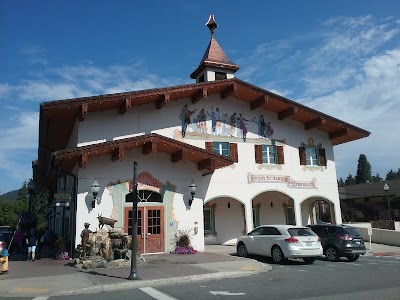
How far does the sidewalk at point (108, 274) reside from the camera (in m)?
9.67

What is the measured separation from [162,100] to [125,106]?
206cm

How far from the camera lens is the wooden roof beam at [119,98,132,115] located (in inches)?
712

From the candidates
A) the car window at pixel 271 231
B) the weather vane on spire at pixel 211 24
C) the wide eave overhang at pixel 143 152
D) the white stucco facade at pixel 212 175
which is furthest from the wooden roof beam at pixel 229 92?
the weather vane on spire at pixel 211 24

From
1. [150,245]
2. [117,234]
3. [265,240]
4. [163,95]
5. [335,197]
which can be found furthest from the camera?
[335,197]

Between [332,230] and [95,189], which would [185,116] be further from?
[332,230]

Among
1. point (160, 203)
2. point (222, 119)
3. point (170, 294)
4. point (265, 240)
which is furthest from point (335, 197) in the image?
point (170, 294)

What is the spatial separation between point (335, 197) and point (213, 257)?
11.6 meters

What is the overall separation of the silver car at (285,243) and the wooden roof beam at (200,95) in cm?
790

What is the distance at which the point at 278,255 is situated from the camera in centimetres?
1472

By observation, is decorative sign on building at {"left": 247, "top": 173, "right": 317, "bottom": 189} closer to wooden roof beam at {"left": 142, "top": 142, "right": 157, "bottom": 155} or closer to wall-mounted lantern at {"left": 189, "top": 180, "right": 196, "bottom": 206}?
wall-mounted lantern at {"left": 189, "top": 180, "right": 196, "bottom": 206}

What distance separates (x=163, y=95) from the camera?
1923 centimetres

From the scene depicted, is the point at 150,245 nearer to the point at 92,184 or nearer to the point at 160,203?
the point at 160,203

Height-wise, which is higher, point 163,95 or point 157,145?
point 163,95

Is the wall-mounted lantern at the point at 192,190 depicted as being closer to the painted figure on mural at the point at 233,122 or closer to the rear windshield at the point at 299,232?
the rear windshield at the point at 299,232
